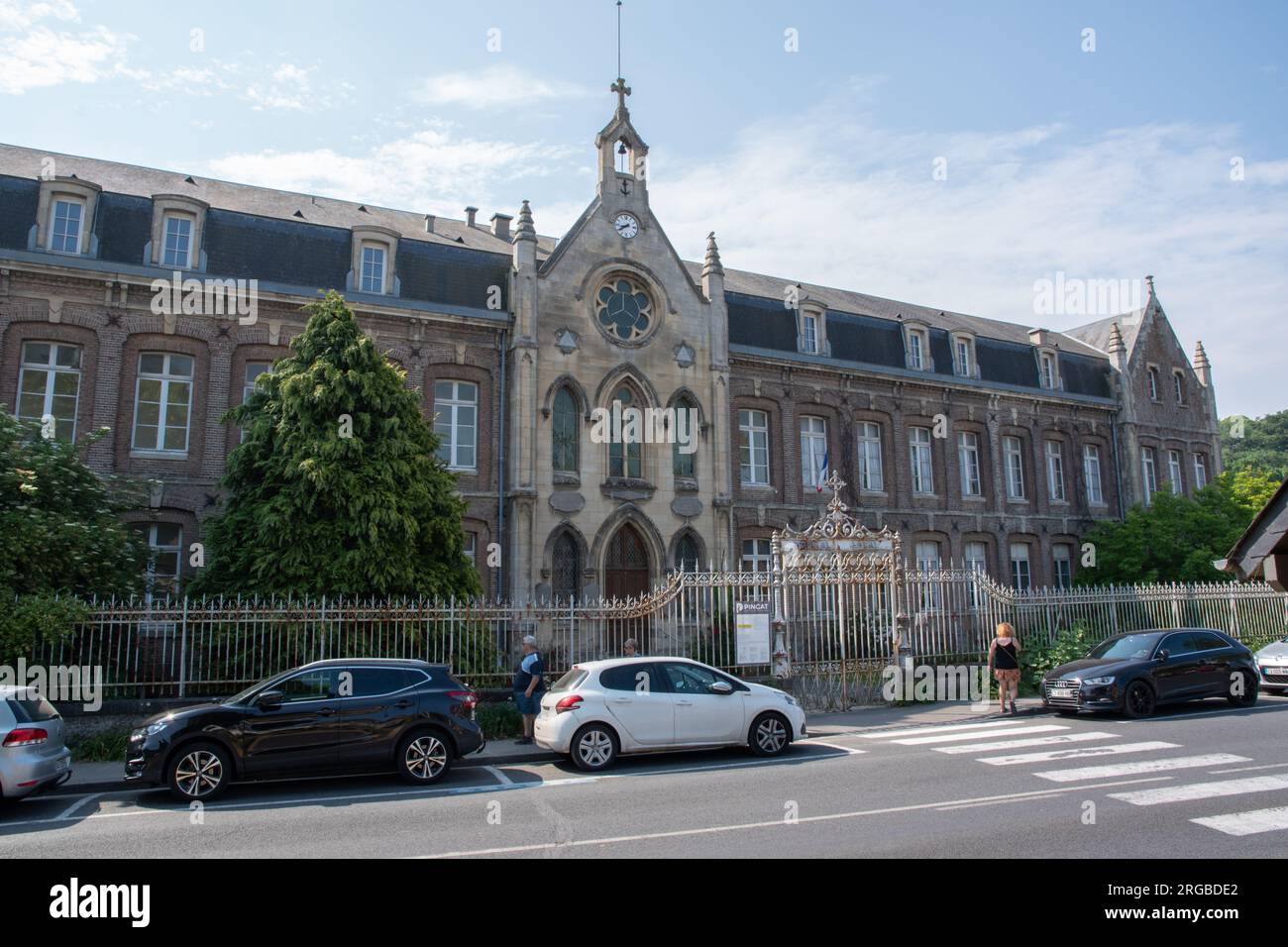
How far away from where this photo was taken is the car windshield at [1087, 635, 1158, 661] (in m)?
14.5

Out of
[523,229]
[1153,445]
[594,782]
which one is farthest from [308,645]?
[1153,445]

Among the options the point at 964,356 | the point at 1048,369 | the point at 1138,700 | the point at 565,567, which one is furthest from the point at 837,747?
the point at 1048,369

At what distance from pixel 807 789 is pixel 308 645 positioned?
8436 millimetres

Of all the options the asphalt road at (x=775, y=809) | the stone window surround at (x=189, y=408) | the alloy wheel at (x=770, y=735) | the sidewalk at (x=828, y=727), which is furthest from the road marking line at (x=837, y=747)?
the stone window surround at (x=189, y=408)

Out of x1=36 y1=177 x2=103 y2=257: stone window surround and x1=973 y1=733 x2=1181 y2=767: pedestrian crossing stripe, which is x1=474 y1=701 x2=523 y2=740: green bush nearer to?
x1=973 y1=733 x2=1181 y2=767: pedestrian crossing stripe

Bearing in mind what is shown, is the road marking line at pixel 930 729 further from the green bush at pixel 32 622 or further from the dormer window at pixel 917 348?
the dormer window at pixel 917 348

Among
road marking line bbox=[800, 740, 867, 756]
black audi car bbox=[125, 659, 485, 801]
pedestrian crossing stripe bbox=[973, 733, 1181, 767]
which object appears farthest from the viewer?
road marking line bbox=[800, 740, 867, 756]

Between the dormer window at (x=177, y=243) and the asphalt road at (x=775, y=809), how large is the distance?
14463 mm

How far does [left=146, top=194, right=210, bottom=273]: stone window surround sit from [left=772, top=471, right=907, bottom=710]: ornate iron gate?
15.4 metres

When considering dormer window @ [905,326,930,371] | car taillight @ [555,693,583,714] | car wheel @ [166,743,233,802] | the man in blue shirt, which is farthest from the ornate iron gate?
dormer window @ [905,326,930,371]

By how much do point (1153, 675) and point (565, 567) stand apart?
1318 cm

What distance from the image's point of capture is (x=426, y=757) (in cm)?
1024

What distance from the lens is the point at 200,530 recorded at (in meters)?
19.8
